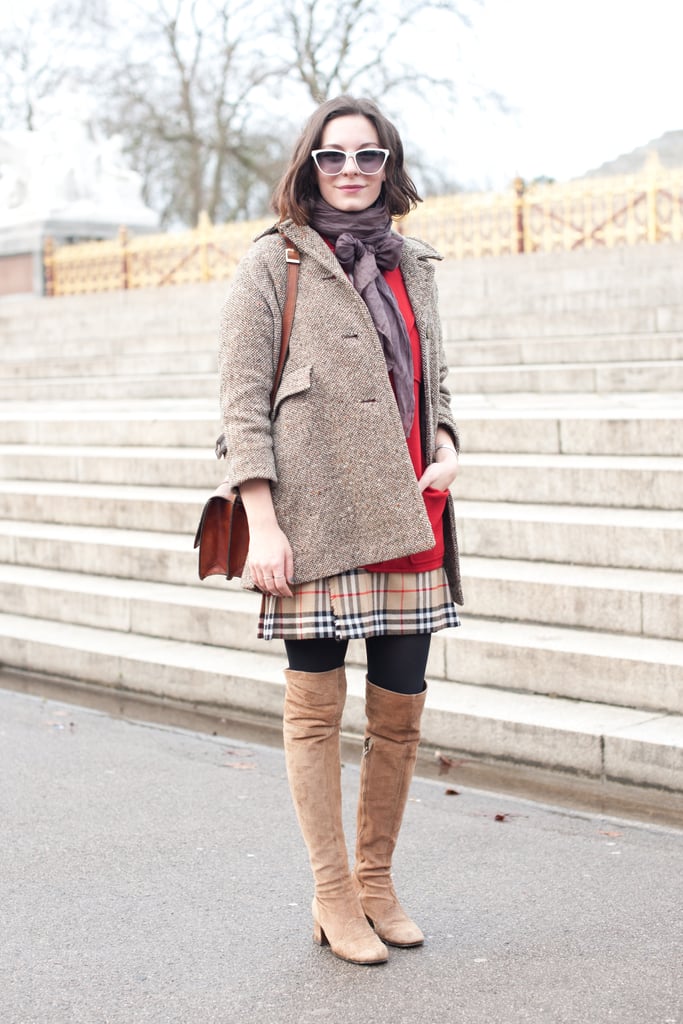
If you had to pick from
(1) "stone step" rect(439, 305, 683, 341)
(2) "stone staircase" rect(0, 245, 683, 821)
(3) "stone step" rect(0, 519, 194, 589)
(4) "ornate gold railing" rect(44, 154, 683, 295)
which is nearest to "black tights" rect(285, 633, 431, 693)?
(2) "stone staircase" rect(0, 245, 683, 821)

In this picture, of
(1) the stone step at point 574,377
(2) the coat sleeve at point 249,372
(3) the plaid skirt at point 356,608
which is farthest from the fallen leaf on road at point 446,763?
(1) the stone step at point 574,377

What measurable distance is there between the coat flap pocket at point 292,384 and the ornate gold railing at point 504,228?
11854 mm

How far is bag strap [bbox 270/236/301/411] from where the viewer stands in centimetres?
319

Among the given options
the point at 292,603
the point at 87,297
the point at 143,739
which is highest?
the point at 87,297

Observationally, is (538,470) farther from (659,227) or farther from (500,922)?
(659,227)

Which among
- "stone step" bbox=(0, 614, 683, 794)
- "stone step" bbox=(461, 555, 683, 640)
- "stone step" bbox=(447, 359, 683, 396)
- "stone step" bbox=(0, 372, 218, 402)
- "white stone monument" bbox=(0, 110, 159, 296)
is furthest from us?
"white stone monument" bbox=(0, 110, 159, 296)

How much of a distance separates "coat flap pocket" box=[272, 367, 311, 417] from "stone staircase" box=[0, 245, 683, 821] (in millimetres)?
2154

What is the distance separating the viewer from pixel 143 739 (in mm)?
5703

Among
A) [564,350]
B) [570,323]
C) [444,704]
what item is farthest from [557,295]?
[444,704]

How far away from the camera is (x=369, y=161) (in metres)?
3.19

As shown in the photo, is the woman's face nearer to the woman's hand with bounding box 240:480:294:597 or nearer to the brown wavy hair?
the brown wavy hair

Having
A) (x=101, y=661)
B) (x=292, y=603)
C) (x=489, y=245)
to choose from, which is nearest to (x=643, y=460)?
(x=101, y=661)

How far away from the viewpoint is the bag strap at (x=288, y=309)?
3.19m

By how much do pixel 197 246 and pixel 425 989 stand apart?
53.0ft
